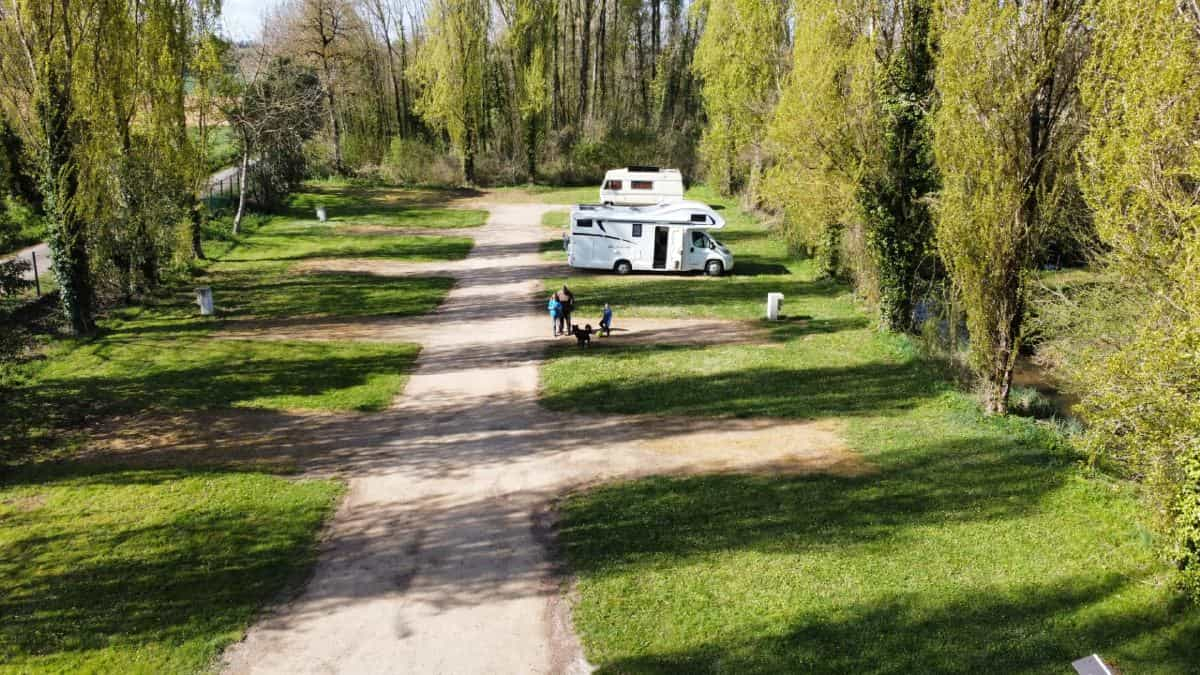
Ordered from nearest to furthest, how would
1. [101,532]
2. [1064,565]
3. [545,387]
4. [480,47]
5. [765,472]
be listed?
[1064,565], [101,532], [765,472], [545,387], [480,47]

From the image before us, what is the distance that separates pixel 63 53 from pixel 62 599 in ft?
47.6

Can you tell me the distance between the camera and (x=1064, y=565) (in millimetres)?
10164

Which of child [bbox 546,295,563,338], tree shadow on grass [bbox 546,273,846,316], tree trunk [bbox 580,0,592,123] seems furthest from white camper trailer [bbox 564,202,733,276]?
tree trunk [bbox 580,0,592,123]

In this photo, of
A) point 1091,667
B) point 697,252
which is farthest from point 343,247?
point 1091,667

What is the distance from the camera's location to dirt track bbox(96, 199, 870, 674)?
8.81 meters

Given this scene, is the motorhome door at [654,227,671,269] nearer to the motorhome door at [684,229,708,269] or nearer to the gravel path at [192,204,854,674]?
the motorhome door at [684,229,708,269]

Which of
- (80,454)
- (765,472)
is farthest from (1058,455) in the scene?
(80,454)

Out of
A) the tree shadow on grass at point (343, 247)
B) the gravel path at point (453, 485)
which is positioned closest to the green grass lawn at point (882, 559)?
the gravel path at point (453, 485)

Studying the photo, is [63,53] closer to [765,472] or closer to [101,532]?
[101,532]

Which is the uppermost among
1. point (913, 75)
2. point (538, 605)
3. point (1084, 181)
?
point (913, 75)

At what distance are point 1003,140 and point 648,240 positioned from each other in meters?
14.7

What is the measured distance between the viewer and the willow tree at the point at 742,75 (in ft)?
115

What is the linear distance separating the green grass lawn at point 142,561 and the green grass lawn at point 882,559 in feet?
13.4

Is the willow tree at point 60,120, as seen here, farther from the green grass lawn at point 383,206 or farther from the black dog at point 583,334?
the green grass lawn at point 383,206
